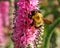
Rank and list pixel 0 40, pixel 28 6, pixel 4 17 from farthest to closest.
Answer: pixel 4 17, pixel 0 40, pixel 28 6

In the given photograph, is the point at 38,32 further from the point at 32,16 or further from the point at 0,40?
the point at 0,40

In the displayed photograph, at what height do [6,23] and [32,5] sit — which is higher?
[32,5]

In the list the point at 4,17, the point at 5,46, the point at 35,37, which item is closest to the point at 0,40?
the point at 5,46

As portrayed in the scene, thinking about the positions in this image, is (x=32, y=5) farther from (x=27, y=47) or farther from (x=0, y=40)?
(x=0, y=40)

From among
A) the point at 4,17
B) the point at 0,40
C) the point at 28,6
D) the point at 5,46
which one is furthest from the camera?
the point at 4,17

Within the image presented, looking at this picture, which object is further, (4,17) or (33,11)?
(4,17)

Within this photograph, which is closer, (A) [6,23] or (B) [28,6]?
(B) [28,6]

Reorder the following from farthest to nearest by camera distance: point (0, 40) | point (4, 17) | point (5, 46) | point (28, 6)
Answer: point (4, 17)
point (5, 46)
point (0, 40)
point (28, 6)

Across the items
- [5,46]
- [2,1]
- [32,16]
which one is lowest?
[5,46]

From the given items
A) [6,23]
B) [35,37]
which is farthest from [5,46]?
[35,37]
